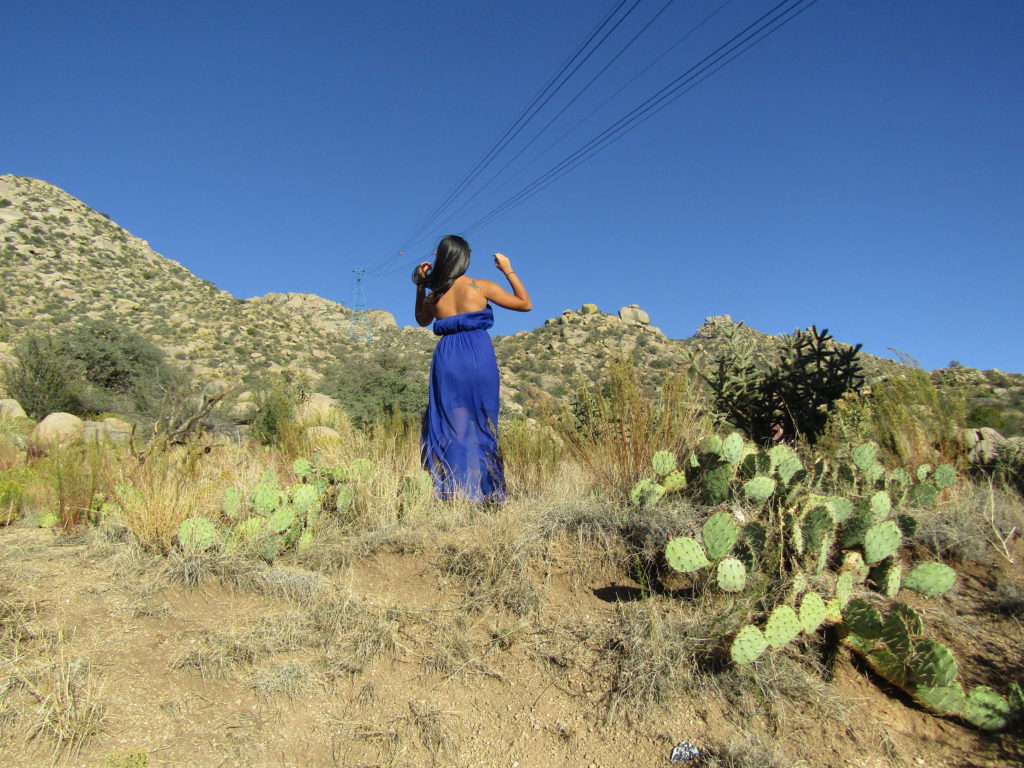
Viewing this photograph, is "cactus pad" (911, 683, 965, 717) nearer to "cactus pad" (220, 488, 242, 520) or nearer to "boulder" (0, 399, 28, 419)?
"cactus pad" (220, 488, 242, 520)

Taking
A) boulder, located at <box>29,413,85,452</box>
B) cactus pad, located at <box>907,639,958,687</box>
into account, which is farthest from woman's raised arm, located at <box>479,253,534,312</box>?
boulder, located at <box>29,413,85,452</box>

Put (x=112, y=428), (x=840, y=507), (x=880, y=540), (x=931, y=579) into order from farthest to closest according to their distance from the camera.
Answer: (x=112, y=428) < (x=840, y=507) < (x=880, y=540) < (x=931, y=579)

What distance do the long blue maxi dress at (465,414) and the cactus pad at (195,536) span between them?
4.41 feet

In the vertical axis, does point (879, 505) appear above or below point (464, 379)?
below

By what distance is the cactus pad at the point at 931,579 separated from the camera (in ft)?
9.03

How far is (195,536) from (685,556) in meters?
2.54

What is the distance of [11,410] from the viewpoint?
34.8ft

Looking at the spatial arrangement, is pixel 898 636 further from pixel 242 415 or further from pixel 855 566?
pixel 242 415

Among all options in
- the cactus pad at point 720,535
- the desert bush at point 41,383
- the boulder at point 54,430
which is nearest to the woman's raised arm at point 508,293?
the cactus pad at point 720,535

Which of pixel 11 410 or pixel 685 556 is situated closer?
pixel 685 556

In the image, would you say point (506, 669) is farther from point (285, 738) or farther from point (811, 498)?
point (811, 498)

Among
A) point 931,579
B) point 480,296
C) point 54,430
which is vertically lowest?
point 931,579

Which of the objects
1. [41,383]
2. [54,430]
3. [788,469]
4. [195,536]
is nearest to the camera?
[788,469]

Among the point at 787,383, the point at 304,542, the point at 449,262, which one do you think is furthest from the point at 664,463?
the point at 787,383
